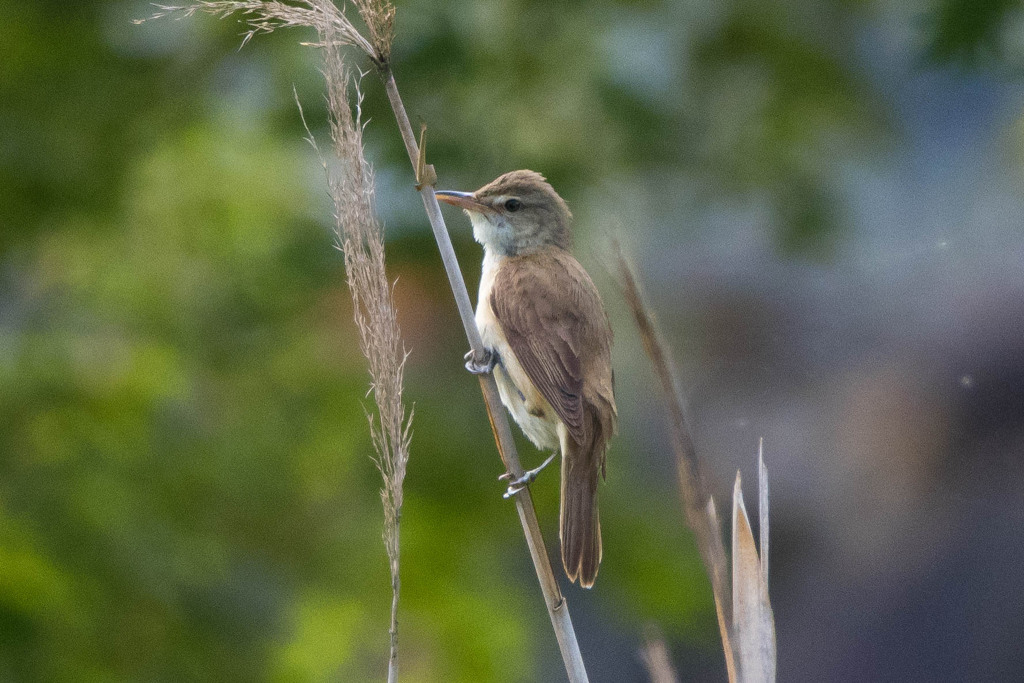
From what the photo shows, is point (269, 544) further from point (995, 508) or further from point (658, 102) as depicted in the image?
point (995, 508)

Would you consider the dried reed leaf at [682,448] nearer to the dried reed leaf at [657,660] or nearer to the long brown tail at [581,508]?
the dried reed leaf at [657,660]

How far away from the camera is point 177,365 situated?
3.09 meters

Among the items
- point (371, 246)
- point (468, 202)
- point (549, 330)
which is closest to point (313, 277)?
point (468, 202)

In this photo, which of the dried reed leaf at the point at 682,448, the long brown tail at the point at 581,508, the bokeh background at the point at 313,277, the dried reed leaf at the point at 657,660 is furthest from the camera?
the bokeh background at the point at 313,277

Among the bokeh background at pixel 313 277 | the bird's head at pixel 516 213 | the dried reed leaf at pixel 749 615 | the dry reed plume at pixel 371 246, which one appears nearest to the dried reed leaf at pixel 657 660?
the dried reed leaf at pixel 749 615

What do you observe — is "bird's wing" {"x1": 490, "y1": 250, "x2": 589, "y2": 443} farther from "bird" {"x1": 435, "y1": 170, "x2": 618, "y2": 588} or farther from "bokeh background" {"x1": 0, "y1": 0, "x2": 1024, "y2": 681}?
"bokeh background" {"x1": 0, "y1": 0, "x2": 1024, "y2": 681}

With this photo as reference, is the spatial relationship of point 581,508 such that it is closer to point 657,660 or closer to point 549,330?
point 549,330

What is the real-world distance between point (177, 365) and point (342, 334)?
603 mm

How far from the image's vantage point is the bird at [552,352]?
2324 mm

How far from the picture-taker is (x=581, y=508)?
2.30m

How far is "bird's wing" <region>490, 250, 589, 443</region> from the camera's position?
2.35m

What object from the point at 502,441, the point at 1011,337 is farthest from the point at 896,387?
the point at 502,441

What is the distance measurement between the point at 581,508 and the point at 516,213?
2.94 ft

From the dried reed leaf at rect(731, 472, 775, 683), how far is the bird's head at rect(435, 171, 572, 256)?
1.44 meters
